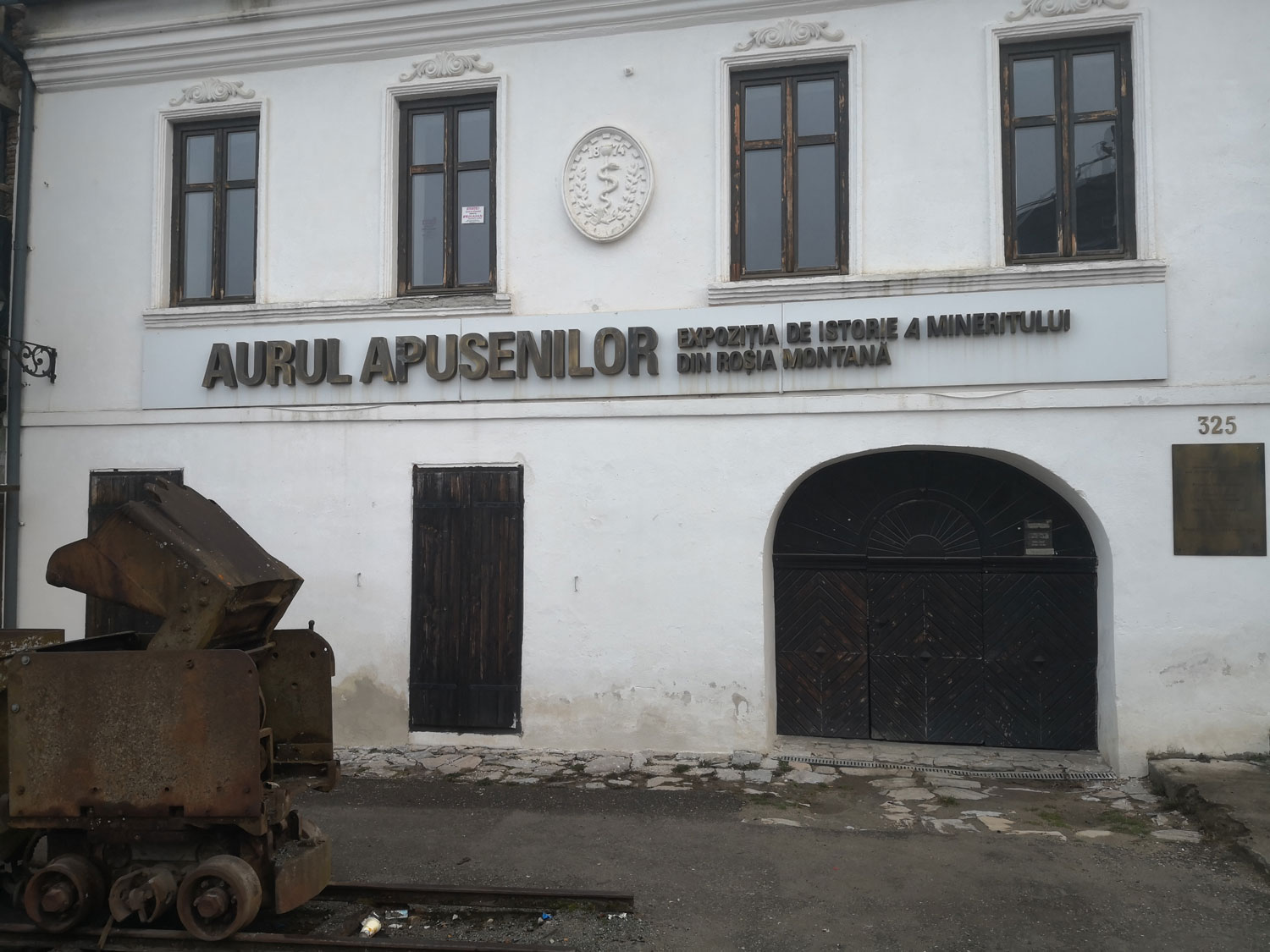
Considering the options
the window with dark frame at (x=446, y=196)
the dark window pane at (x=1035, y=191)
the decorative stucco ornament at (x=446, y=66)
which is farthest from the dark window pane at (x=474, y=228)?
the dark window pane at (x=1035, y=191)

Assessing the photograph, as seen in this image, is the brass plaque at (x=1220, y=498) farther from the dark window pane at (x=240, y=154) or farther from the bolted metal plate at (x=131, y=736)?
the dark window pane at (x=240, y=154)

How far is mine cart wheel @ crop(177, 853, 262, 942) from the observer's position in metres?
4.38

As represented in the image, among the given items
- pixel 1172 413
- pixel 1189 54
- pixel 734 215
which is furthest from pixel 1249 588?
pixel 734 215

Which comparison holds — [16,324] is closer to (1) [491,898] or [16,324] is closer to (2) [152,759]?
(2) [152,759]

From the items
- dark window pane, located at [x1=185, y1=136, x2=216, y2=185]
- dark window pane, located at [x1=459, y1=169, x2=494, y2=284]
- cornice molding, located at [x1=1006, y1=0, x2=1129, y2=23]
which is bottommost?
dark window pane, located at [x1=459, y1=169, x2=494, y2=284]

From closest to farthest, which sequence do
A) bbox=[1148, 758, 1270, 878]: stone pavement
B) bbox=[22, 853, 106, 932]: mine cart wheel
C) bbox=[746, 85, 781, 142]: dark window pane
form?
bbox=[22, 853, 106, 932]: mine cart wheel < bbox=[1148, 758, 1270, 878]: stone pavement < bbox=[746, 85, 781, 142]: dark window pane

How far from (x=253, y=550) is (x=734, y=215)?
5.07 m

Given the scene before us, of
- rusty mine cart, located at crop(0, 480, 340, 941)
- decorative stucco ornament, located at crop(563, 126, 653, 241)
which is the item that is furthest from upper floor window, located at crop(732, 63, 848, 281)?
rusty mine cart, located at crop(0, 480, 340, 941)

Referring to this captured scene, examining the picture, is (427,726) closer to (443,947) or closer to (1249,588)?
(443,947)

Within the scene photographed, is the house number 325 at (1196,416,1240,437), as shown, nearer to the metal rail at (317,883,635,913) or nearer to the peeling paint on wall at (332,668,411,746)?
the metal rail at (317,883,635,913)

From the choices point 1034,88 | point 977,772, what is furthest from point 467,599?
point 1034,88

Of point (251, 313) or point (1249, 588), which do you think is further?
point (251, 313)

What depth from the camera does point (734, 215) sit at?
27.6 ft

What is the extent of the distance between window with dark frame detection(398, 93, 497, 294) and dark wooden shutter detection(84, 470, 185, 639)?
3045 millimetres
